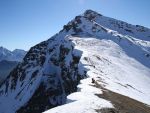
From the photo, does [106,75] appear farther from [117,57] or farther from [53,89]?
[53,89]

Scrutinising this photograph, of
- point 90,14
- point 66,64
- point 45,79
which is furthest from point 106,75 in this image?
point 90,14

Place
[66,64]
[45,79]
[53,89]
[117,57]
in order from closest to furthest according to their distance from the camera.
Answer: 1. [117,57]
2. [66,64]
3. [53,89]
4. [45,79]

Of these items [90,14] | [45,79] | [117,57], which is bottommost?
[45,79]

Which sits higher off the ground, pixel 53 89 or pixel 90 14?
pixel 90 14

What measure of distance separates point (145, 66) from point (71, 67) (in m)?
31.0

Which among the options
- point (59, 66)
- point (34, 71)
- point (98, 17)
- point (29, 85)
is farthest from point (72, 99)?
point (98, 17)

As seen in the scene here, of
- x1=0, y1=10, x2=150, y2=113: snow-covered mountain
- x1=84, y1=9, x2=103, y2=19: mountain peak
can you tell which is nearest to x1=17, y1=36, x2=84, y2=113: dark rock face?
x1=0, y1=10, x2=150, y2=113: snow-covered mountain

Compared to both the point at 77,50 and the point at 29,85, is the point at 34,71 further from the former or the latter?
the point at 77,50

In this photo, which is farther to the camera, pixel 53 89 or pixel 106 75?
pixel 53 89

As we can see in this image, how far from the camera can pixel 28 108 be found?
96125 millimetres

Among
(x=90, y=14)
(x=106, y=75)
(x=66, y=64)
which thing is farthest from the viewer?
(x=90, y=14)

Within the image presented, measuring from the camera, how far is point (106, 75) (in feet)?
188

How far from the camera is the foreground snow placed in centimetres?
2327

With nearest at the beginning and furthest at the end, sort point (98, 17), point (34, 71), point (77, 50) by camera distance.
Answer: point (77, 50), point (34, 71), point (98, 17)
